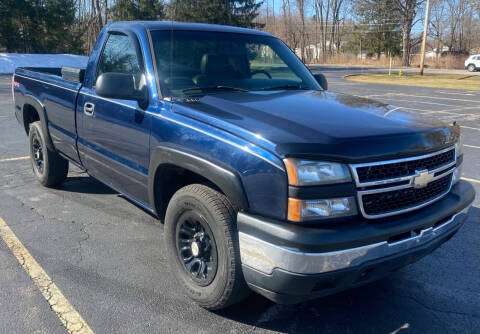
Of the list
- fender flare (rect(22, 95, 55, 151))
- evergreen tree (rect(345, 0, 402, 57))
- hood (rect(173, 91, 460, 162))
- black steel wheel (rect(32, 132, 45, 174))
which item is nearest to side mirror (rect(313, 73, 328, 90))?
hood (rect(173, 91, 460, 162))

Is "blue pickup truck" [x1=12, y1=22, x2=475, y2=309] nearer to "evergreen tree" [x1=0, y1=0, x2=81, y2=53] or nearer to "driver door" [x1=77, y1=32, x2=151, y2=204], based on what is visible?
"driver door" [x1=77, y1=32, x2=151, y2=204]

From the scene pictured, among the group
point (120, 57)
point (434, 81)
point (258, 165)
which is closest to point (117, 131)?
point (120, 57)

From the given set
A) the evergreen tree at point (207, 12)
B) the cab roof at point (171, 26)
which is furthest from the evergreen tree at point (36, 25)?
the cab roof at point (171, 26)

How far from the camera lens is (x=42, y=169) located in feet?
18.6

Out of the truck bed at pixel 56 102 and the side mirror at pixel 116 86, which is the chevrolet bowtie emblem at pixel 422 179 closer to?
the side mirror at pixel 116 86

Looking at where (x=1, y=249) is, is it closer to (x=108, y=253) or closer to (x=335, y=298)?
(x=108, y=253)

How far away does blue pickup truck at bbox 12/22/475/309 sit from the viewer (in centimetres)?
237

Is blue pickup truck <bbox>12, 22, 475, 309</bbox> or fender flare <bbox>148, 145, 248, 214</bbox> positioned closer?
blue pickup truck <bbox>12, 22, 475, 309</bbox>

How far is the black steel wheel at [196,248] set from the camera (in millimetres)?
2844

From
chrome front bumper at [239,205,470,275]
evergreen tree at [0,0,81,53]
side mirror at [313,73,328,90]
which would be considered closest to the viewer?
chrome front bumper at [239,205,470,275]

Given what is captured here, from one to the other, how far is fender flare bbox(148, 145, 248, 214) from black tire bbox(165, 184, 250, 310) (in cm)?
12

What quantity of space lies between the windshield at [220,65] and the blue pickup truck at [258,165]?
1 centimetres

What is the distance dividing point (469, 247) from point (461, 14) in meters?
74.0

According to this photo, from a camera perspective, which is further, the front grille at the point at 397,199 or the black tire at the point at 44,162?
the black tire at the point at 44,162
